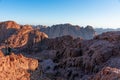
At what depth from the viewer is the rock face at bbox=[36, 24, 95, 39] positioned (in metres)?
180

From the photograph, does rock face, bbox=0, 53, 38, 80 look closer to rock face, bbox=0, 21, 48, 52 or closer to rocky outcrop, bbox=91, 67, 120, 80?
rocky outcrop, bbox=91, 67, 120, 80

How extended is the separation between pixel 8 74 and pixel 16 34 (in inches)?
2710

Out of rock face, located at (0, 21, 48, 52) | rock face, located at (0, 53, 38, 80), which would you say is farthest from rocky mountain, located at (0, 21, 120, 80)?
rock face, located at (0, 21, 48, 52)

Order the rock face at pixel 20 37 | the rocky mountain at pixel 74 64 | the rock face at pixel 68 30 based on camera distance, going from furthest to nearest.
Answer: the rock face at pixel 68 30 → the rock face at pixel 20 37 → the rocky mountain at pixel 74 64

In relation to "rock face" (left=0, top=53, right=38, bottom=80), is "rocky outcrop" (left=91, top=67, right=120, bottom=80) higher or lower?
higher

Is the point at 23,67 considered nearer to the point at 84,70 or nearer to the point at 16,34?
the point at 84,70

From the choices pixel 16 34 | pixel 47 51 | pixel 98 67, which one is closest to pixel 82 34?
pixel 16 34

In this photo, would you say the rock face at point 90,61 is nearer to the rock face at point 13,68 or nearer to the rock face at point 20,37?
the rock face at point 13,68

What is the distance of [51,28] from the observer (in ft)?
603

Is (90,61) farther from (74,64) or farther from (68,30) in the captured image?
(68,30)

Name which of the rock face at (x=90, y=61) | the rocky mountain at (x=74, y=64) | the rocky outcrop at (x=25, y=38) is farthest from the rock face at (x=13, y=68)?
the rocky outcrop at (x=25, y=38)

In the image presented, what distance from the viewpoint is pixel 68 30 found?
184 meters

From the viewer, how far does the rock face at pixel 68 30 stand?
180 metres

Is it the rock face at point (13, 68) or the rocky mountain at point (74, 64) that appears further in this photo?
the rocky mountain at point (74, 64)
